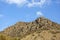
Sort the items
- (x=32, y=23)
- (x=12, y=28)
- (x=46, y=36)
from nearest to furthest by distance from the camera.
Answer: (x=46, y=36) < (x=32, y=23) < (x=12, y=28)

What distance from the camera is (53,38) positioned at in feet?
141

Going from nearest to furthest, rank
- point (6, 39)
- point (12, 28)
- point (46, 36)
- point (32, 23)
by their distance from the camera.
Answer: point (6, 39) < point (46, 36) < point (32, 23) < point (12, 28)

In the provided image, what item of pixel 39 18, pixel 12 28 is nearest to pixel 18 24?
pixel 12 28

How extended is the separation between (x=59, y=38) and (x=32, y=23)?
42.2 m

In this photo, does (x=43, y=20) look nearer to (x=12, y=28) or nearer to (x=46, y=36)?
(x=12, y=28)

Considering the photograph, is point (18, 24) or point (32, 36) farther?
point (18, 24)

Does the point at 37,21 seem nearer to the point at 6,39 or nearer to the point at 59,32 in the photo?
the point at 59,32

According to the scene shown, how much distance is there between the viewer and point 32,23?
85.2m

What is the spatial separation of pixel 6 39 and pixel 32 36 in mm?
7479

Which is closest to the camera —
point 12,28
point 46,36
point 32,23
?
point 46,36

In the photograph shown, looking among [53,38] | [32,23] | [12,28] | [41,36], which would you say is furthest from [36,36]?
[12,28]

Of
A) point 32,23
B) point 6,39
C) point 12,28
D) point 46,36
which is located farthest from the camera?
point 12,28

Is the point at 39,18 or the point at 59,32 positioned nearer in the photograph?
the point at 59,32

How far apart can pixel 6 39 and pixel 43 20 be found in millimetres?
46766
